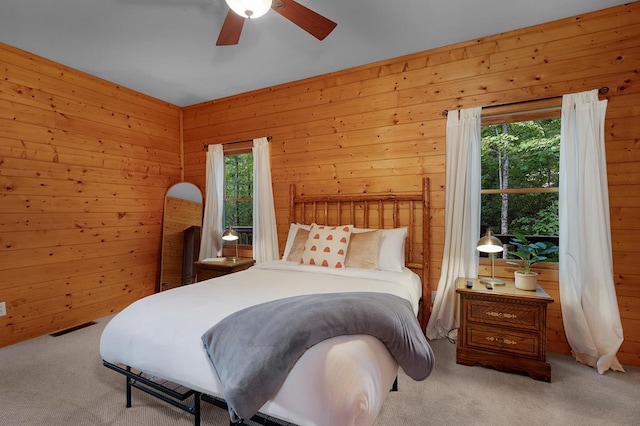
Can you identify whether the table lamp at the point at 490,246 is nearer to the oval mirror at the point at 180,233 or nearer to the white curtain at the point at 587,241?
the white curtain at the point at 587,241

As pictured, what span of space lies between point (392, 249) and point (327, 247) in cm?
57

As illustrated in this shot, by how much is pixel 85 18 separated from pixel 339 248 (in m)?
2.71

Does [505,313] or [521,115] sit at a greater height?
[521,115]

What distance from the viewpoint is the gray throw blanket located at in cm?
119

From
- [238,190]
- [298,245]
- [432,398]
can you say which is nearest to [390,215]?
[298,245]

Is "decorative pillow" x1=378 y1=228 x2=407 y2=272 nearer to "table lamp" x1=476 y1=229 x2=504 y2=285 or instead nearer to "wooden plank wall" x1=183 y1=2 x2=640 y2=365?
"wooden plank wall" x1=183 y1=2 x2=640 y2=365

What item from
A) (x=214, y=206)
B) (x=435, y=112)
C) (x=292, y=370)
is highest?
(x=435, y=112)

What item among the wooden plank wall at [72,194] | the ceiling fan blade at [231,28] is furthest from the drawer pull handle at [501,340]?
the wooden plank wall at [72,194]

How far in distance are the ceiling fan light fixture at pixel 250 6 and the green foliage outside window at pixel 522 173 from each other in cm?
217

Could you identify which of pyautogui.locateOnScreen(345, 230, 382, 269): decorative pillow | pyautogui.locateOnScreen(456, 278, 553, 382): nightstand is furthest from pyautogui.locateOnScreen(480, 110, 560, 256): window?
pyautogui.locateOnScreen(345, 230, 382, 269): decorative pillow

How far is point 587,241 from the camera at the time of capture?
2270 millimetres

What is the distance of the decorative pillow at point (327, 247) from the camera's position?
2680 mm

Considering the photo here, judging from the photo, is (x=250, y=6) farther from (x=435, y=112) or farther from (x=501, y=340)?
(x=501, y=340)

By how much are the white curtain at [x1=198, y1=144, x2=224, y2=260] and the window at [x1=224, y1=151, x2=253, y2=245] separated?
0.57 feet
